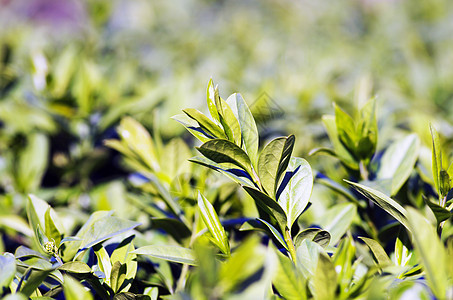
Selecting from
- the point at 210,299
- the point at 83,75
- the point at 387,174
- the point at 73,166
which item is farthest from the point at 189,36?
the point at 210,299

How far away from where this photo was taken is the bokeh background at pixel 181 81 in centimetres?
140

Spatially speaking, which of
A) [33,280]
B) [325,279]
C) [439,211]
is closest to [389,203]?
[439,211]

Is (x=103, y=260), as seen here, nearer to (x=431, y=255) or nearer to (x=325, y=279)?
(x=325, y=279)

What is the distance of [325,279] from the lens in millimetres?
609

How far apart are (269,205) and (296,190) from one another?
9 centimetres

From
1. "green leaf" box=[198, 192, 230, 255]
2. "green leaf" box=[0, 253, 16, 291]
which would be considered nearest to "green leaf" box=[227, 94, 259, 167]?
"green leaf" box=[198, 192, 230, 255]

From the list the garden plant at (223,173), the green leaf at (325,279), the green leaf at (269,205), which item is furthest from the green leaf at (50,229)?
the green leaf at (325,279)

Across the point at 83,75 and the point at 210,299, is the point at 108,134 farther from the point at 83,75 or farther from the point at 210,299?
the point at 210,299

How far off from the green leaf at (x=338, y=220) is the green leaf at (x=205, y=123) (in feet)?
1.07

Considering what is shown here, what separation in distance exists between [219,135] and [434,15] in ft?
12.5

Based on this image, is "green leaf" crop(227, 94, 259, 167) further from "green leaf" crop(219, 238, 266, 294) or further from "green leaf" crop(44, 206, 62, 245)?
"green leaf" crop(44, 206, 62, 245)

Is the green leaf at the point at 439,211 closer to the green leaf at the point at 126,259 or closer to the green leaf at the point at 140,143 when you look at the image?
the green leaf at the point at 126,259

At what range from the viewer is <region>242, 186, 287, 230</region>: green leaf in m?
0.69

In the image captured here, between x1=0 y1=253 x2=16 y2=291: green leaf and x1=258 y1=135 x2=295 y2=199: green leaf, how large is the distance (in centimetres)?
46
